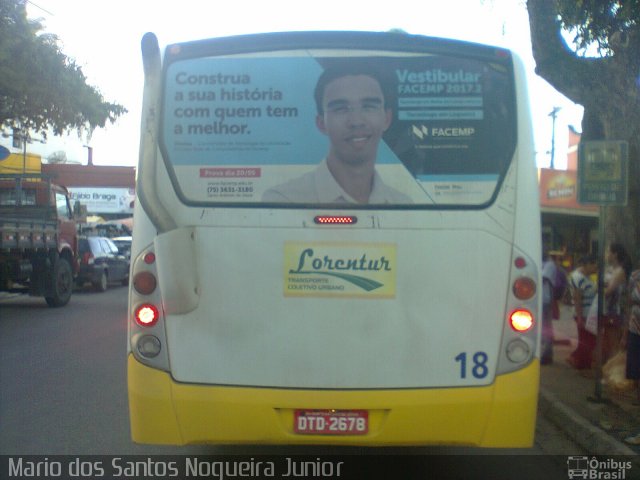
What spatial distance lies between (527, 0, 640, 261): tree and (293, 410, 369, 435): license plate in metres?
5.92

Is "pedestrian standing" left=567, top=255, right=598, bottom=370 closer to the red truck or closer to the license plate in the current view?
the license plate

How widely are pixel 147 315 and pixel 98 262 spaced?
1928cm

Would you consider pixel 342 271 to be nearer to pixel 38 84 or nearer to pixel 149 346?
pixel 149 346

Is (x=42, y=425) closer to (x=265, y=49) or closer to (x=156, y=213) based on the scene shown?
(x=156, y=213)

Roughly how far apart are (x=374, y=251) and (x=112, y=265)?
21.1 meters

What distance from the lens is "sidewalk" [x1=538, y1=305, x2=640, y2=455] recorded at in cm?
681

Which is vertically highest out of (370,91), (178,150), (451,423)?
(370,91)

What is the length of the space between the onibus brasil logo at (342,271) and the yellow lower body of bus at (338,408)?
2.11 ft

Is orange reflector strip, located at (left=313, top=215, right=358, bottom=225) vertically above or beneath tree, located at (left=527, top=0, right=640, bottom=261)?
beneath

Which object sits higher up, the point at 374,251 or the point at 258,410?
the point at 374,251

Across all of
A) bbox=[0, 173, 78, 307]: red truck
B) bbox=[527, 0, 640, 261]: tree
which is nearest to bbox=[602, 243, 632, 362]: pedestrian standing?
bbox=[527, 0, 640, 261]: tree

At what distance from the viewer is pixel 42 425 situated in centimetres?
733

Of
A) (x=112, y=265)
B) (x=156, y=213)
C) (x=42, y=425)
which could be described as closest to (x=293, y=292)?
(x=156, y=213)

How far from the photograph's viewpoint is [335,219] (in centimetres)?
505
